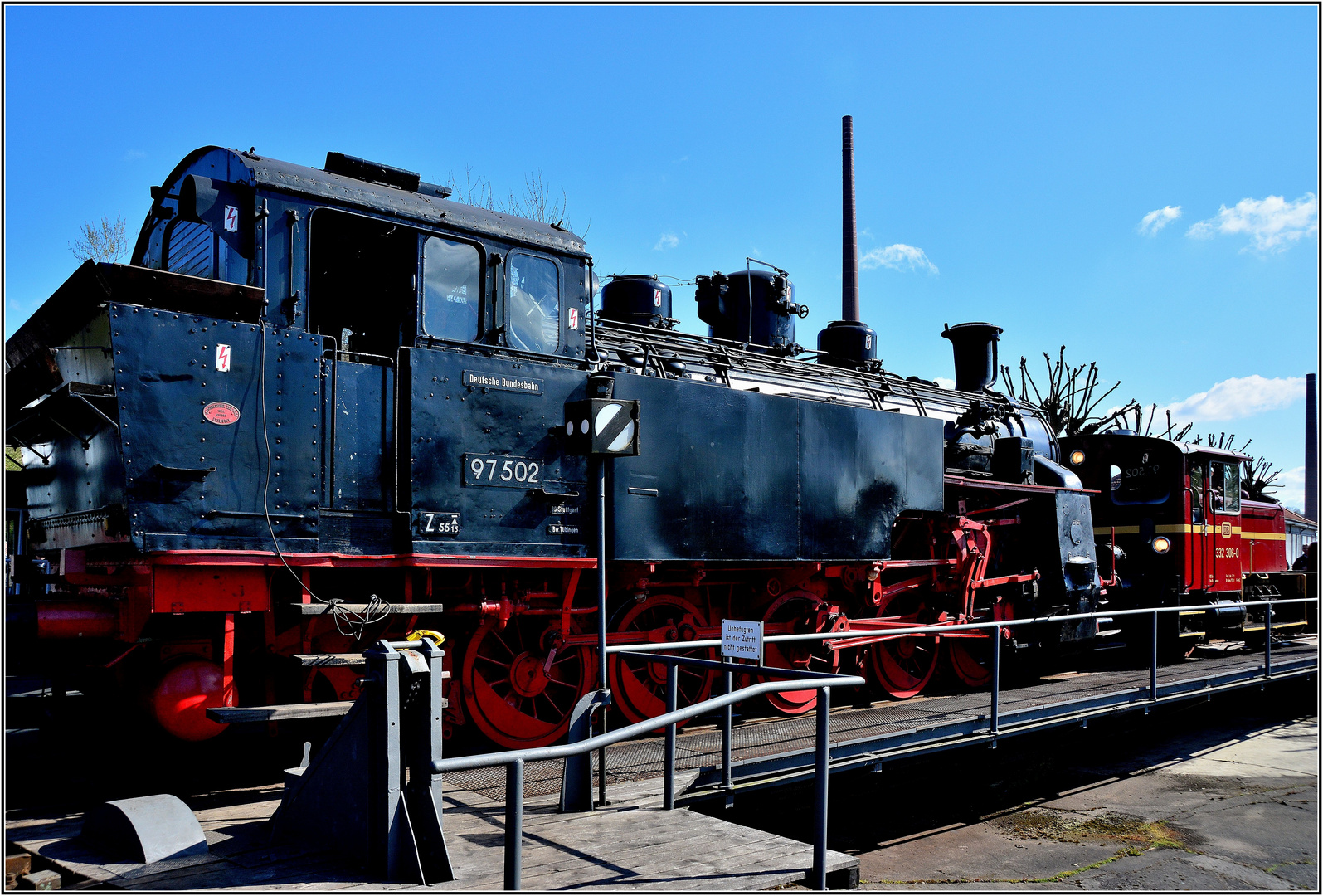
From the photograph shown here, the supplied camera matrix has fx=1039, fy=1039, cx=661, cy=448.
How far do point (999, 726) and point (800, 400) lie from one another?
2.69 metres

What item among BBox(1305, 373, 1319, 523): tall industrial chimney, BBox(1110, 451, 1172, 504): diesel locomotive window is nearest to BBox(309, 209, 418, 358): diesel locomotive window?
BBox(1110, 451, 1172, 504): diesel locomotive window

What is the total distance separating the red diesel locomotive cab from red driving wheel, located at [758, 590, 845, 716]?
16.3 feet

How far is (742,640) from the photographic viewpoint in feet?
19.2

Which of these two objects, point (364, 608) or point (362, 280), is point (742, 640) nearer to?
point (364, 608)

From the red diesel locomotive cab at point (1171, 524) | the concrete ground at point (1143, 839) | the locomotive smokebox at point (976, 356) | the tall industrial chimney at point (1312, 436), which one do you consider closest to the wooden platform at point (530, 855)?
the concrete ground at point (1143, 839)

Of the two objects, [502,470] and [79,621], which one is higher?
[502,470]

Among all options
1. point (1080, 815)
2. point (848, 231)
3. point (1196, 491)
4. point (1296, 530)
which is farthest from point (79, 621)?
point (1296, 530)

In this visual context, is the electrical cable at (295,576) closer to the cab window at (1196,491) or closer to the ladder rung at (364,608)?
the ladder rung at (364,608)

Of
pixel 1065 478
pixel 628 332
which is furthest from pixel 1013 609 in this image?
pixel 628 332

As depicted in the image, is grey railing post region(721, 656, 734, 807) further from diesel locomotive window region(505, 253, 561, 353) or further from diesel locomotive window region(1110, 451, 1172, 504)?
diesel locomotive window region(1110, 451, 1172, 504)

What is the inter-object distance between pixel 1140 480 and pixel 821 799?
960 centimetres

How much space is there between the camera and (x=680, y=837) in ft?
15.0

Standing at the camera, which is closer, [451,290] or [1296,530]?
[451,290]

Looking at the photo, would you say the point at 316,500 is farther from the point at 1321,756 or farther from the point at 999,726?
the point at 1321,756
